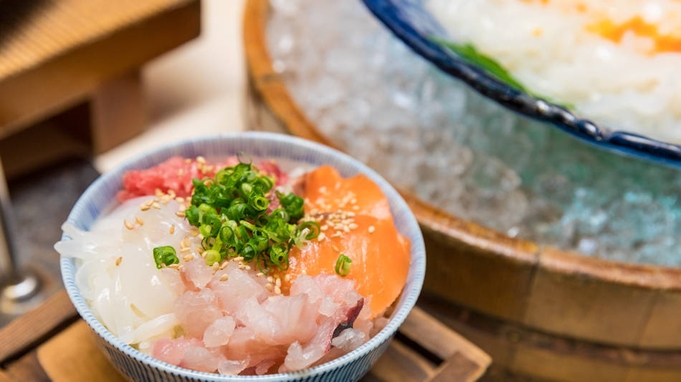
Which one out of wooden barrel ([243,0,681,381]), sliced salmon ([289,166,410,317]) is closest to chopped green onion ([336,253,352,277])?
sliced salmon ([289,166,410,317])

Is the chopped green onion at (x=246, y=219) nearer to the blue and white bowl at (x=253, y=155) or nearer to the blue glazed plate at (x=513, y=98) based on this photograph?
the blue and white bowl at (x=253, y=155)

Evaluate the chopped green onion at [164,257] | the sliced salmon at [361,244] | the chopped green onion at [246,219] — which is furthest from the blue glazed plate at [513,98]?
the chopped green onion at [164,257]

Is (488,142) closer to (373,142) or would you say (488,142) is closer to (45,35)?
(373,142)

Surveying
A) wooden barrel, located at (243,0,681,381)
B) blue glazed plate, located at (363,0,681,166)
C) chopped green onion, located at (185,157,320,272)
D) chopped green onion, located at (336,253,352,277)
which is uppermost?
blue glazed plate, located at (363,0,681,166)

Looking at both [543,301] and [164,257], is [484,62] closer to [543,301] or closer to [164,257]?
[543,301]

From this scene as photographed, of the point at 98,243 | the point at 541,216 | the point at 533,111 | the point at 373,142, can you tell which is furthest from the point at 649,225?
the point at 98,243

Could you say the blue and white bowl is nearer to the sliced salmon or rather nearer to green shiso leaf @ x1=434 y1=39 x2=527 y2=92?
the sliced salmon
